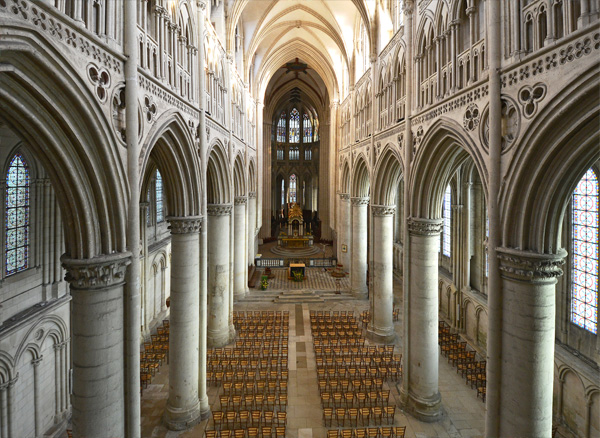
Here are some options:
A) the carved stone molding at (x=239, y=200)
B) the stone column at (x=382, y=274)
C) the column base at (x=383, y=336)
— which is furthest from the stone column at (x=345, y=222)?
the column base at (x=383, y=336)

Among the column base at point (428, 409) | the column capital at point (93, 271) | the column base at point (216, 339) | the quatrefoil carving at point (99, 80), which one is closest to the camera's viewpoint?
the quatrefoil carving at point (99, 80)

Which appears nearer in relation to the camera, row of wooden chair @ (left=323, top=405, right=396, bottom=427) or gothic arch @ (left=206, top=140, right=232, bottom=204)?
row of wooden chair @ (left=323, top=405, right=396, bottom=427)

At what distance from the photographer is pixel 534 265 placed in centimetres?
668

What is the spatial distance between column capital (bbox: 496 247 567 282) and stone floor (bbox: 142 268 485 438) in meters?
6.73

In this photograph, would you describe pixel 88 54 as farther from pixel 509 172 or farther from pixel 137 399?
pixel 509 172

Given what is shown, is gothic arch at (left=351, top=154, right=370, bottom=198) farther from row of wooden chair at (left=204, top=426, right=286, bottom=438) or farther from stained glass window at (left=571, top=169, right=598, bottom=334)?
row of wooden chair at (left=204, top=426, right=286, bottom=438)

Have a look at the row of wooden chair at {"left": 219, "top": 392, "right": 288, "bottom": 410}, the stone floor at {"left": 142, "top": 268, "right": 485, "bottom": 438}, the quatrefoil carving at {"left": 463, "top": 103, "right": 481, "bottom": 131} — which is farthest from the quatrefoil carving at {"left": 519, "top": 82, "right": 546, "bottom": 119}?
the row of wooden chair at {"left": 219, "top": 392, "right": 288, "bottom": 410}

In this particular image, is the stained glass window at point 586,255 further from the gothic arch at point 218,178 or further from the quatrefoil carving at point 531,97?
the gothic arch at point 218,178

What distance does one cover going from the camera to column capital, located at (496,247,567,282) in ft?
21.8

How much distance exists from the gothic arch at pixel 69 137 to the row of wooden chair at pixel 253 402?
24.7 feet

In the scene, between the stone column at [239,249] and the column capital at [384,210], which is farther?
the stone column at [239,249]

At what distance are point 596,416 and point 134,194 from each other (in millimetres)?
13272

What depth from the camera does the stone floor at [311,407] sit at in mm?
10789

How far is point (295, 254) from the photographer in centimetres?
3575
